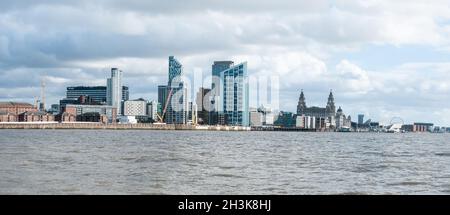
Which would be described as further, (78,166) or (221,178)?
(78,166)

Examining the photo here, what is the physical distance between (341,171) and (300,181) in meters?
7.46

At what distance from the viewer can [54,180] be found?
93.3 ft

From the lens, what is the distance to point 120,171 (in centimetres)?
3422
